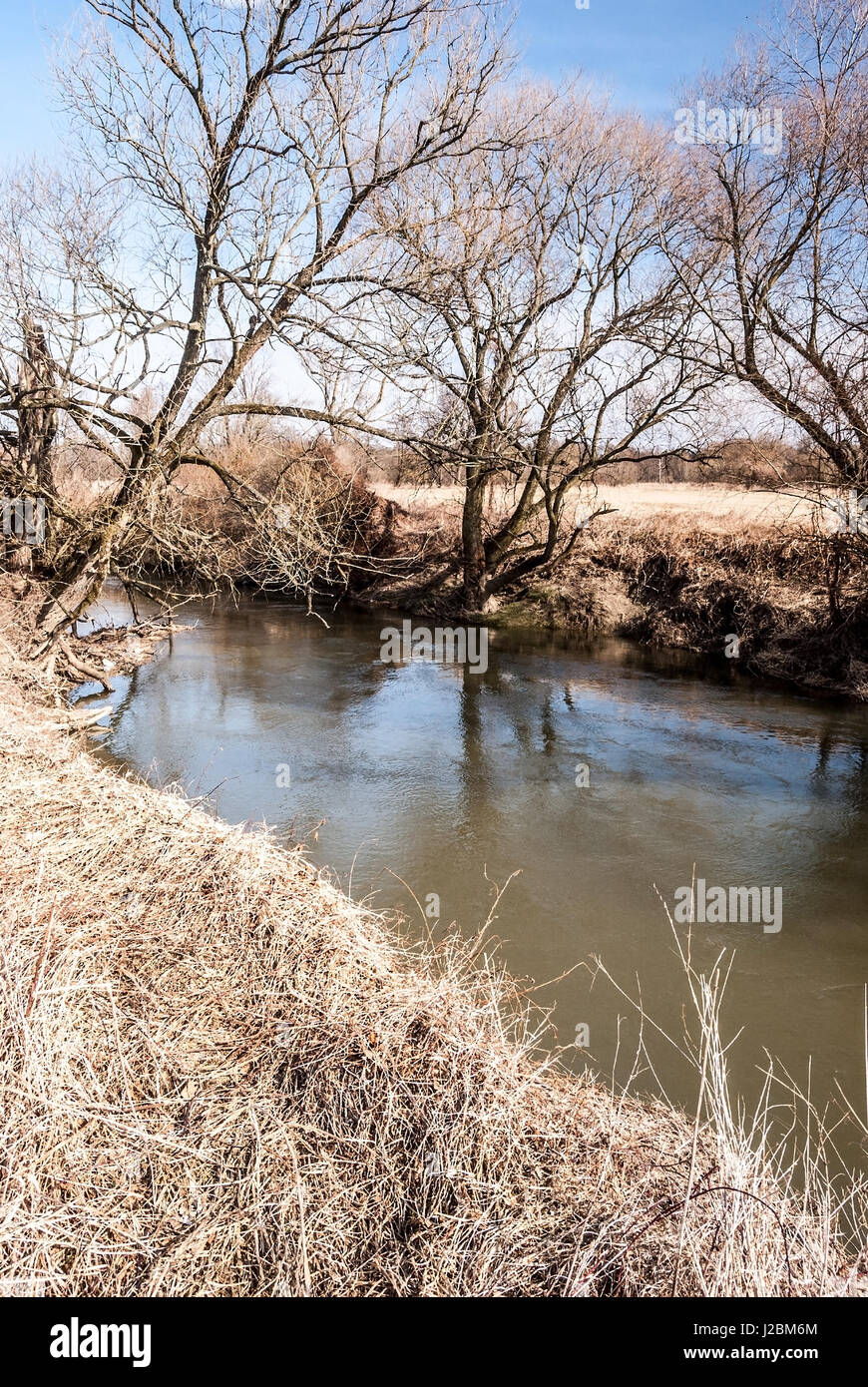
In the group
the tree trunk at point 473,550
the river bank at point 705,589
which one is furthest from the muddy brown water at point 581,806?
the tree trunk at point 473,550

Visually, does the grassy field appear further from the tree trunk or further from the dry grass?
the dry grass

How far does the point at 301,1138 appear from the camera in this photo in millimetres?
3262

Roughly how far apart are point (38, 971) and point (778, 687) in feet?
42.3

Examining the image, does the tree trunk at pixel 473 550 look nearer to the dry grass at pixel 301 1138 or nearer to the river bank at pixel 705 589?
the river bank at pixel 705 589

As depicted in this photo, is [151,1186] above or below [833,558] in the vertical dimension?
below

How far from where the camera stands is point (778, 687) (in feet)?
46.0

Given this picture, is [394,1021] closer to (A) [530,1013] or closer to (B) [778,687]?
(A) [530,1013]

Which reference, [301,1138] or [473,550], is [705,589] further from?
[301,1138]

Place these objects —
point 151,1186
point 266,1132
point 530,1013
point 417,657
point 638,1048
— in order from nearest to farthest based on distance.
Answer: point 151,1186, point 266,1132, point 638,1048, point 530,1013, point 417,657

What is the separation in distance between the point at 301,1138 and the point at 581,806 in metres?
5.89

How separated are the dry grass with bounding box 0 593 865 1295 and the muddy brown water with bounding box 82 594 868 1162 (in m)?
1.28

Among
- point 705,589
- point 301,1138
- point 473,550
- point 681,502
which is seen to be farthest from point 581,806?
point 681,502
